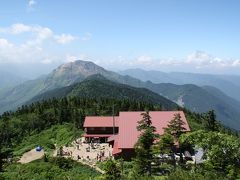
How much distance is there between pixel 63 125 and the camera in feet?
369

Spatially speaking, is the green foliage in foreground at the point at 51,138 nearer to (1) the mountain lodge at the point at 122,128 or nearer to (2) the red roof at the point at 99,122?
(2) the red roof at the point at 99,122

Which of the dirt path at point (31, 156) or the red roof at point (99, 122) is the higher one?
the red roof at point (99, 122)

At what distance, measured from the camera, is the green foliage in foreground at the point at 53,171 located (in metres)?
55.4

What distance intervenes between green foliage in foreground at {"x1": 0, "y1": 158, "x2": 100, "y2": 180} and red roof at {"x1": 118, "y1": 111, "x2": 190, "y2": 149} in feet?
42.5

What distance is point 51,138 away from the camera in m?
102

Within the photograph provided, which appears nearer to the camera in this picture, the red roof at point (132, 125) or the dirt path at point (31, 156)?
the dirt path at point (31, 156)

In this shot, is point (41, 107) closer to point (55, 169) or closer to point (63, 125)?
point (63, 125)

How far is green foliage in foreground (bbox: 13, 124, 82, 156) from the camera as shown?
297 ft

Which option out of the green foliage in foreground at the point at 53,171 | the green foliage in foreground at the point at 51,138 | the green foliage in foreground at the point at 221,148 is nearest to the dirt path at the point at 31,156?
the green foliage in foreground at the point at 51,138

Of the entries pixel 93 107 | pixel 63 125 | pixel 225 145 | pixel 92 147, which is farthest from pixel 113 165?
pixel 93 107

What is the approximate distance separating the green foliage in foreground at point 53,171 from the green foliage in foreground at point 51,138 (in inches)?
808

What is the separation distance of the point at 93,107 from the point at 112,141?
145ft

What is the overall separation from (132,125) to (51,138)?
2988 centimetres

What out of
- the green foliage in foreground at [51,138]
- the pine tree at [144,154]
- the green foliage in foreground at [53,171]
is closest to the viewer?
the pine tree at [144,154]
